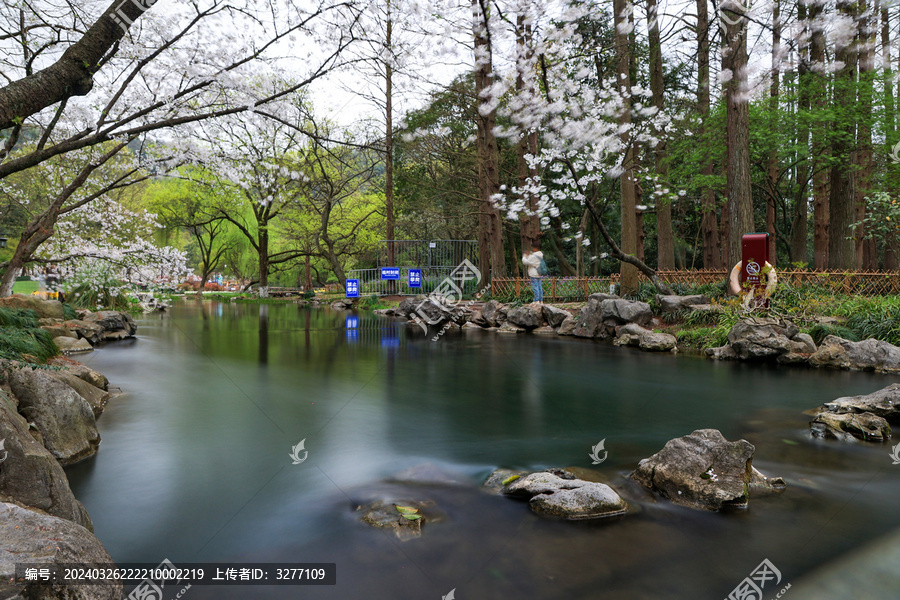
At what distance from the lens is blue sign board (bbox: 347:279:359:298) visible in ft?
94.6

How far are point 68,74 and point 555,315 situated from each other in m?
13.9

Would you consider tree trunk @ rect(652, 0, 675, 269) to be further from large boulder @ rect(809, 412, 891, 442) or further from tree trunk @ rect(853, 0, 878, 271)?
large boulder @ rect(809, 412, 891, 442)

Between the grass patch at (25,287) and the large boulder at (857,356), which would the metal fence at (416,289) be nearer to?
the large boulder at (857,356)

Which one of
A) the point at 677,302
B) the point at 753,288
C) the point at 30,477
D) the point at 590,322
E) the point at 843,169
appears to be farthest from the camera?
the point at 843,169

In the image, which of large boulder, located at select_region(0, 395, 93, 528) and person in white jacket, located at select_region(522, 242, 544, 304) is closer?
large boulder, located at select_region(0, 395, 93, 528)

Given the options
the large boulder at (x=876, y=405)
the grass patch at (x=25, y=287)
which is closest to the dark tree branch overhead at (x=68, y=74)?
the large boulder at (x=876, y=405)

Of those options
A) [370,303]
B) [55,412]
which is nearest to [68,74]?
[55,412]

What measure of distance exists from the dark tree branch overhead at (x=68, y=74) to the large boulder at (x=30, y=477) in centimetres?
236

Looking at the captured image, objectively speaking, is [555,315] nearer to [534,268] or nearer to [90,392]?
[534,268]

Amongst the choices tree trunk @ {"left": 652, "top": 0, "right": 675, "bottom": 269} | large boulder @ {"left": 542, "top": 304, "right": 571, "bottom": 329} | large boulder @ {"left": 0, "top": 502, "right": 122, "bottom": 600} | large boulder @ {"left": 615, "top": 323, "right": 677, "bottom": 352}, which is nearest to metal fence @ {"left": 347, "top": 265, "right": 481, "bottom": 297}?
large boulder @ {"left": 542, "top": 304, "right": 571, "bottom": 329}

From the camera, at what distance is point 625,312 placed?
1418 cm

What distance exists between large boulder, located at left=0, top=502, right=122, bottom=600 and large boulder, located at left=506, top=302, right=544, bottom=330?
1469cm

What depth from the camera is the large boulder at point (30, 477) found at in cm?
296

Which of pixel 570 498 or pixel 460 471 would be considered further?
pixel 460 471
